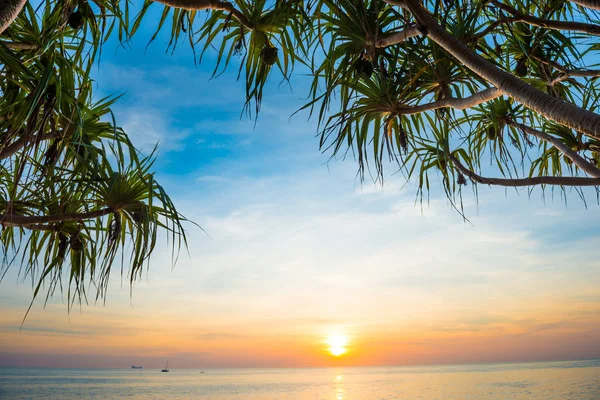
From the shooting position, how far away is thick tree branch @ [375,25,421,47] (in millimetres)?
1937

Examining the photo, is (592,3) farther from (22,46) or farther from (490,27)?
(22,46)

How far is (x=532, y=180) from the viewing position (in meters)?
2.65

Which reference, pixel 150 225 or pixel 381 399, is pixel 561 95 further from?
pixel 381 399

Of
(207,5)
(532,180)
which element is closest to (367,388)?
(532,180)

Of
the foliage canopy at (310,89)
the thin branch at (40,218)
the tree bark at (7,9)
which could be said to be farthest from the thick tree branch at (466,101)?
the thin branch at (40,218)

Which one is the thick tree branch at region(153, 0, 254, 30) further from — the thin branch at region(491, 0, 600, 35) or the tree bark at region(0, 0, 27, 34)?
the thin branch at region(491, 0, 600, 35)

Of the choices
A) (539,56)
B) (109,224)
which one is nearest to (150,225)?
(109,224)

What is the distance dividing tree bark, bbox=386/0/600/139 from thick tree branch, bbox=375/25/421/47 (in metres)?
0.06

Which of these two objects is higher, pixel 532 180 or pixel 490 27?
pixel 490 27

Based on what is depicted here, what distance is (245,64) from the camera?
7.81 feet

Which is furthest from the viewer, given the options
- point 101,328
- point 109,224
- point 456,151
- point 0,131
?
point 101,328

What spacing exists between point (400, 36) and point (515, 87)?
58cm

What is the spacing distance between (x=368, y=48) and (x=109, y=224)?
1716 millimetres

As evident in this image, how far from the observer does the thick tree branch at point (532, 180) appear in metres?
2.37
